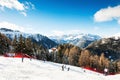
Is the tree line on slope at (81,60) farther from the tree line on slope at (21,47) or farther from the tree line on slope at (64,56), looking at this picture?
the tree line on slope at (21,47)

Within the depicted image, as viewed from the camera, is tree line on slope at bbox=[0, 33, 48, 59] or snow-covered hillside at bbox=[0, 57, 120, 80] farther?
tree line on slope at bbox=[0, 33, 48, 59]

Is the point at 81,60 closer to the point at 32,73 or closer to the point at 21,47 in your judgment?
the point at 21,47

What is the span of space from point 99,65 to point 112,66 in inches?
408

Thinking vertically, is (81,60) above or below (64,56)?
below

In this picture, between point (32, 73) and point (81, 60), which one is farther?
point (81, 60)

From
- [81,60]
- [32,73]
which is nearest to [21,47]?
[81,60]

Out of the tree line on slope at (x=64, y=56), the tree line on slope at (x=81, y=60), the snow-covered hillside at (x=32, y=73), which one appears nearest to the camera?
the snow-covered hillside at (x=32, y=73)

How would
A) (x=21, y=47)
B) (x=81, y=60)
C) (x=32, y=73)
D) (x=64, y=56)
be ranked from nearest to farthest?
(x=32, y=73)
(x=21, y=47)
(x=81, y=60)
(x=64, y=56)

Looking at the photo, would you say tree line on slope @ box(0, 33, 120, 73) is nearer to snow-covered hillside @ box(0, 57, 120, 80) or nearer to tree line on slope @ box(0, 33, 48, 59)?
tree line on slope @ box(0, 33, 48, 59)

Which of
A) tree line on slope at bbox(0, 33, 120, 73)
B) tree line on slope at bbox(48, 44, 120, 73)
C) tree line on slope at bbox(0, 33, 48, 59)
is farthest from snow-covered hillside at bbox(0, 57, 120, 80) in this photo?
tree line on slope at bbox(48, 44, 120, 73)

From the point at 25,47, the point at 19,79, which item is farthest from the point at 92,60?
the point at 19,79

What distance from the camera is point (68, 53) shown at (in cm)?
15675

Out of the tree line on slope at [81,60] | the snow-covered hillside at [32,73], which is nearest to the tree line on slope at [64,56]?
the tree line on slope at [81,60]

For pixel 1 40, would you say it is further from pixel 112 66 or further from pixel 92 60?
pixel 112 66
